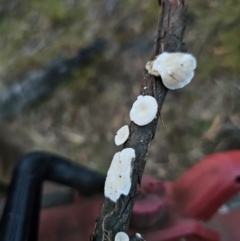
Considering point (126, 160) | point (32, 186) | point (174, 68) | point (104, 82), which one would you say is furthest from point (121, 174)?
point (104, 82)

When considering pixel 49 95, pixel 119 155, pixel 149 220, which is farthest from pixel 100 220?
pixel 49 95

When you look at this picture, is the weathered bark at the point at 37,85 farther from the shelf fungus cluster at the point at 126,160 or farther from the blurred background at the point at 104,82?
the shelf fungus cluster at the point at 126,160

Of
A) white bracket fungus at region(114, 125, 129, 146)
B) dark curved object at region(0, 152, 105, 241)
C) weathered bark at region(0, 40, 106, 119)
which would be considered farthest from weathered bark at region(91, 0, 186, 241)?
weathered bark at region(0, 40, 106, 119)

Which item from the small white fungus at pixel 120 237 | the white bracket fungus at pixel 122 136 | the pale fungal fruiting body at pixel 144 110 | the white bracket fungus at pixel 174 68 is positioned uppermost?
the white bracket fungus at pixel 174 68

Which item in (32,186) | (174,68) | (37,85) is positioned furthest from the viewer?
(37,85)

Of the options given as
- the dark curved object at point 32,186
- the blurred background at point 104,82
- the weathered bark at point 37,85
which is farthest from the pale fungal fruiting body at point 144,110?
the weathered bark at point 37,85

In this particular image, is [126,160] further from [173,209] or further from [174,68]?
[173,209]

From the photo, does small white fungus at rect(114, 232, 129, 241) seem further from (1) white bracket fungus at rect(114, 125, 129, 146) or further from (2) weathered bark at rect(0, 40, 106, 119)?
(2) weathered bark at rect(0, 40, 106, 119)
